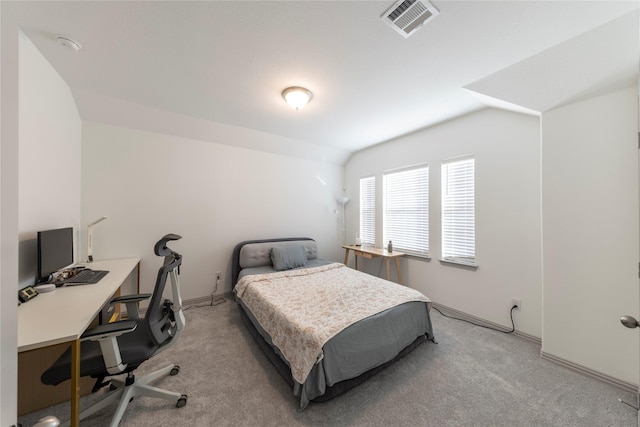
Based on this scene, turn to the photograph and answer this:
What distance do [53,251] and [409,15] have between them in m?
3.30

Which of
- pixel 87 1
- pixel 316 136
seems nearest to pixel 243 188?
pixel 316 136

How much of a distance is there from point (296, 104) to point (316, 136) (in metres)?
1.35

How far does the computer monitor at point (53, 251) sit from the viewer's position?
68.2 inches

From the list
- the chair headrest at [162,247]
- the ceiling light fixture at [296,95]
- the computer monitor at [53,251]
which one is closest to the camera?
the chair headrest at [162,247]

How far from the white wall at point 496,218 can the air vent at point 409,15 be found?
180cm

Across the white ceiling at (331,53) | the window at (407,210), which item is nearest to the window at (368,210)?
the window at (407,210)

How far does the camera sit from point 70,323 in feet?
4.14

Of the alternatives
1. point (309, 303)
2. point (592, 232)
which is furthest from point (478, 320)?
point (309, 303)

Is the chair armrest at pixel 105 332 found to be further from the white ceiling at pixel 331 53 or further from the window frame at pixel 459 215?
the window frame at pixel 459 215

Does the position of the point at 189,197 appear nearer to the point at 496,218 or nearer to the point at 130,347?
the point at 130,347

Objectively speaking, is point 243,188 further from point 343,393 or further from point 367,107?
point 343,393

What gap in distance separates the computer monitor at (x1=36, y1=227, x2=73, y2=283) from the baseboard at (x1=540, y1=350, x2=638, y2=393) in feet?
14.4

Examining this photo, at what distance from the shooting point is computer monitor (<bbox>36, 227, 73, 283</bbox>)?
1.73 metres

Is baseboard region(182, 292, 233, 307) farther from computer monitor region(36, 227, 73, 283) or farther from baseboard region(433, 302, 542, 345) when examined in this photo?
baseboard region(433, 302, 542, 345)
